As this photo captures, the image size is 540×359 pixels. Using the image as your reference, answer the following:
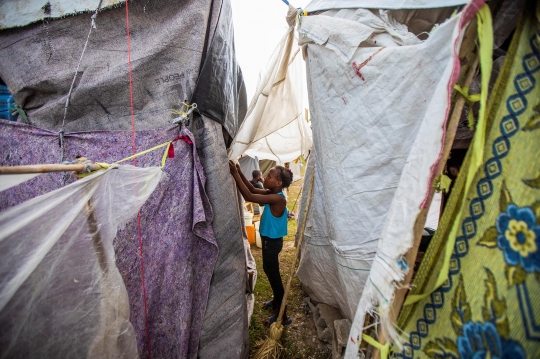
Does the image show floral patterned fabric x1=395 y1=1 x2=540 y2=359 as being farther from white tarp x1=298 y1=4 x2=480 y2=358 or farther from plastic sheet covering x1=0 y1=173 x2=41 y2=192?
plastic sheet covering x1=0 y1=173 x2=41 y2=192

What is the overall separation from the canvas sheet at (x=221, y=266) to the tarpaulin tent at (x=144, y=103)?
10mm

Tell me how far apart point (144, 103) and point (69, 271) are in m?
1.28

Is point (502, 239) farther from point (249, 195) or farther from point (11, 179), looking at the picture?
point (249, 195)

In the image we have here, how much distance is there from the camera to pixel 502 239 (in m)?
0.82

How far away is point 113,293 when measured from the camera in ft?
4.32

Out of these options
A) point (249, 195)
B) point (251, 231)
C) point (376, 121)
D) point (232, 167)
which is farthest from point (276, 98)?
point (251, 231)

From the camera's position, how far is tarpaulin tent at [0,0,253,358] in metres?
1.82

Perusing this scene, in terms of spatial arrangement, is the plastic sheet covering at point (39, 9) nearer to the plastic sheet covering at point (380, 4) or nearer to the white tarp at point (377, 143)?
the plastic sheet covering at point (380, 4)

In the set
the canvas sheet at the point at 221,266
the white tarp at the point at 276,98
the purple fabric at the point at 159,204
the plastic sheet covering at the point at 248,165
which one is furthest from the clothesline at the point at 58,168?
the plastic sheet covering at the point at 248,165

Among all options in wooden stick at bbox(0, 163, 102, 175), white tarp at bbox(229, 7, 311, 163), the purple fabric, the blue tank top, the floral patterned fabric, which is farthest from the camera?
the blue tank top

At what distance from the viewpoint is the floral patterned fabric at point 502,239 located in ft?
2.43

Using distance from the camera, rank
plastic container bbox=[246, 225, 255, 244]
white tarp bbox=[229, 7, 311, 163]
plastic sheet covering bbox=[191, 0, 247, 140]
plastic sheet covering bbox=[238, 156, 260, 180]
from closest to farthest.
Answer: plastic sheet covering bbox=[191, 0, 247, 140] → white tarp bbox=[229, 7, 311, 163] → plastic container bbox=[246, 225, 255, 244] → plastic sheet covering bbox=[238, 156, 260, 180]

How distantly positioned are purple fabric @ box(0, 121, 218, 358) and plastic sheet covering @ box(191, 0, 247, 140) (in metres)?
0.32

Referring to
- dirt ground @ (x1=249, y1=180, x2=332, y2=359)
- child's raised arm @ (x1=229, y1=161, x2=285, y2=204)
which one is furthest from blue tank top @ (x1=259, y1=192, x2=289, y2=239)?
dirt ground @ (x1=249, y1=180, x2=332, y2=359)
